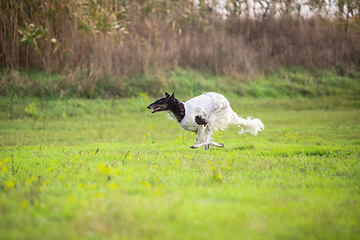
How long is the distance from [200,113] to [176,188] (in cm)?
302

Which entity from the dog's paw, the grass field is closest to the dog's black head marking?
the dog's paw

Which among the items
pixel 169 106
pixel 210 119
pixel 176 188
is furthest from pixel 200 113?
pixel 176 188

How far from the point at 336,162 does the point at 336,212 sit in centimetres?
316

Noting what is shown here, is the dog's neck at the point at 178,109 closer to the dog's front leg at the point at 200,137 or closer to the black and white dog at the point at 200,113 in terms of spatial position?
the black and white dog at the point at 200,113

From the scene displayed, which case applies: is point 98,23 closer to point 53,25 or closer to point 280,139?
point 53,25

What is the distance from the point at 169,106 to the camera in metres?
7.00

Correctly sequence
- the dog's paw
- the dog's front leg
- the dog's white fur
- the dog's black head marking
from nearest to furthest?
the dog's black head marking
the dog's paw
the dog's white fur
the dog's front leg

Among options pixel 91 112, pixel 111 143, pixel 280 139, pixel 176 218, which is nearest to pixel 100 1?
pixel 91 112

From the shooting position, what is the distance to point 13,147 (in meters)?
7.98

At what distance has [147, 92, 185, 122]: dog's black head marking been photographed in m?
6.96

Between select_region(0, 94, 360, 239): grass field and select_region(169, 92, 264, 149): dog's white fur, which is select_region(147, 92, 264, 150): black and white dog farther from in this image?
select_region(0, 94, 360, 239): grass field

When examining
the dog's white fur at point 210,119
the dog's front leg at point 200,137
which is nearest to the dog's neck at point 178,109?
the dog's white fur at point 210,119

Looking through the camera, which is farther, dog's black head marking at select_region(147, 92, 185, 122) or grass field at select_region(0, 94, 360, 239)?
dog's black head marking at select_region(147, 92, 185, 122)

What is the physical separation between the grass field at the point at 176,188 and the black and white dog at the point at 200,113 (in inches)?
20.5
